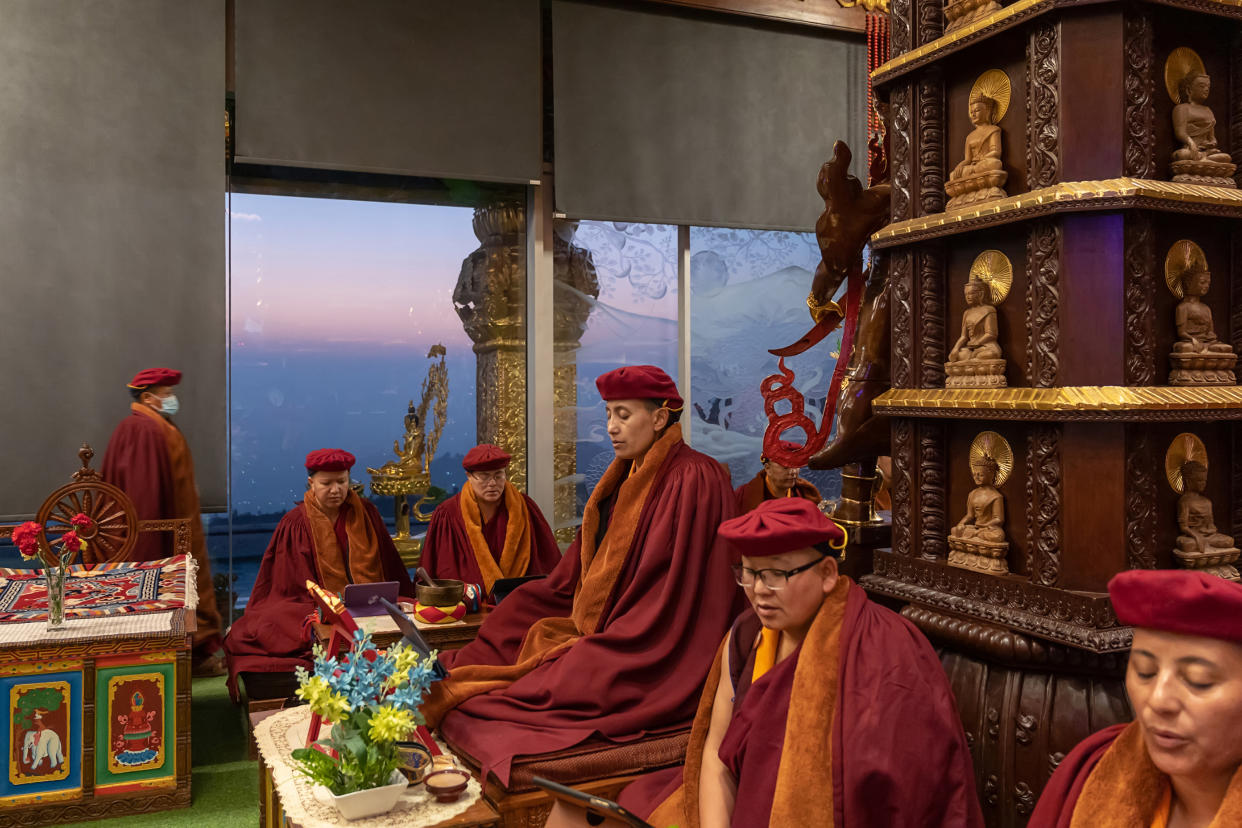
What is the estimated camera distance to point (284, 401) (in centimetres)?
584

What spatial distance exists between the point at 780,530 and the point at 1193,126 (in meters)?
1.38

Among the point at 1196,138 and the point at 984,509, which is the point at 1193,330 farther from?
the point at 984,509

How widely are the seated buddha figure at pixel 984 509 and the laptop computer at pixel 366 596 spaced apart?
88.7 inches

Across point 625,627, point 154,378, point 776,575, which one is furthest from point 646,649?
point 154,378

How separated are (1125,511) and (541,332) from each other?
4.24 metres

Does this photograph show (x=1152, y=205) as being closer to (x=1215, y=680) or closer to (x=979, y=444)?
(x=979, y=444)

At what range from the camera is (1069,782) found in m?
1.44

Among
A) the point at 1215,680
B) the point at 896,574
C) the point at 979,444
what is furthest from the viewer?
the point at 896,574

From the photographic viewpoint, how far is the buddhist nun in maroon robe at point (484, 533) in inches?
187

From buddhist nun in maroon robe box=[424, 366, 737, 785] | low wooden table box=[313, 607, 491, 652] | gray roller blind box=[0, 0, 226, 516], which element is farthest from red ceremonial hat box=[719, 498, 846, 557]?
gray roller blind box=[0, 0, 226, 516]

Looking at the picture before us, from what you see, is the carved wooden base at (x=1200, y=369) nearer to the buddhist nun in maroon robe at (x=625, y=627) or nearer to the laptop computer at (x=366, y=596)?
the buddhist nun in maroon robe at (x=625, y=627)

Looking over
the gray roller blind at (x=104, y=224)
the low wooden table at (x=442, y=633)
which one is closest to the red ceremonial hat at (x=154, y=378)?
the gray roller blind at (x=104, y=224)

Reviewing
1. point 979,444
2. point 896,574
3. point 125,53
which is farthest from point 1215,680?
point 125,53

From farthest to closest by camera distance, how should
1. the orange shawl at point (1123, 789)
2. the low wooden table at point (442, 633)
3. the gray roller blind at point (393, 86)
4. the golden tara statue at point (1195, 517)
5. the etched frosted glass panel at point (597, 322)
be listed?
the etched frosted glass panel at point (597, 322) → the gray roller blind at point (393, 86) → the low wooden table at point (442, 633) → the golden tara statue at point (1195, 517) → the orange shawl at point (1123, 789)
